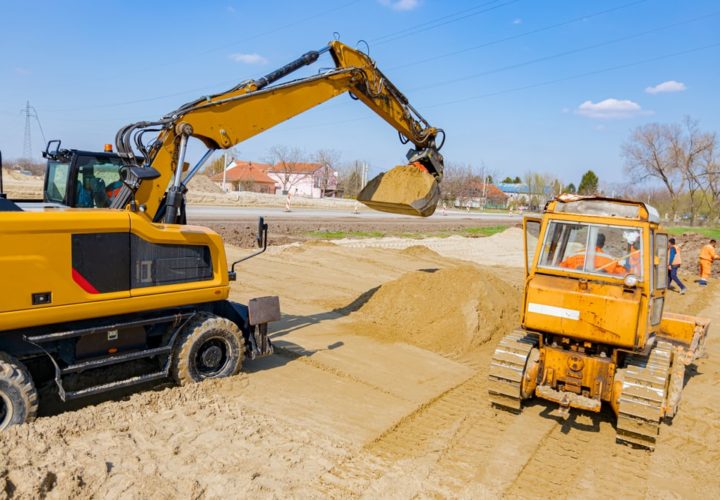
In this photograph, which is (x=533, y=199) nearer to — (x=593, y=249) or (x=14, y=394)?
(x=593, y=249)

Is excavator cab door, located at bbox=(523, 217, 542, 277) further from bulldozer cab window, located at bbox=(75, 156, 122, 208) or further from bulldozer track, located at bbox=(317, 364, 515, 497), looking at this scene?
bulldozer cab window, located at bbox=(75, 156, 122, 208)

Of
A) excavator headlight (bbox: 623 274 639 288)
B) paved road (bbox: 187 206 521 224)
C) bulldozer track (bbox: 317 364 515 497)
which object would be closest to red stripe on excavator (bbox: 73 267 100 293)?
bulldozer track (bbox: 317 364 515 497)

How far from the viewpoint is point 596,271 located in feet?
20.2

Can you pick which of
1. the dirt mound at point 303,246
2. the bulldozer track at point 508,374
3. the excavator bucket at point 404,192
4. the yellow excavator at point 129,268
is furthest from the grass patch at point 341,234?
the bulldozer track at point 508,374

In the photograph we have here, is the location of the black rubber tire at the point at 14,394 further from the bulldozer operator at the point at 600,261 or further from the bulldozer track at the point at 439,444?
the bulldozer operator at the point at 600,261

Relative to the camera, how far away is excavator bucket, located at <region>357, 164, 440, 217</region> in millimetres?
9766

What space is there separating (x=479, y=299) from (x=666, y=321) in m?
2.90

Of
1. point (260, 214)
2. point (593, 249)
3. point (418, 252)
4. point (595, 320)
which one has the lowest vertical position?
point (418, 252)

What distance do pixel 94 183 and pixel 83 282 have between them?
6.62 ft

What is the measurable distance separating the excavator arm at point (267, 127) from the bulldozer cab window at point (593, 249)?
137 inches

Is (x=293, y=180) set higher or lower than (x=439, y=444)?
higher

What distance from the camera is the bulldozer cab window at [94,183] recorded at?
683cm

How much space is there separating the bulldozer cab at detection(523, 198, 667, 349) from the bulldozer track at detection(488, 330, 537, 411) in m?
0.37

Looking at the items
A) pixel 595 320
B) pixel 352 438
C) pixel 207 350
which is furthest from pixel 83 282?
pixel 595 320
